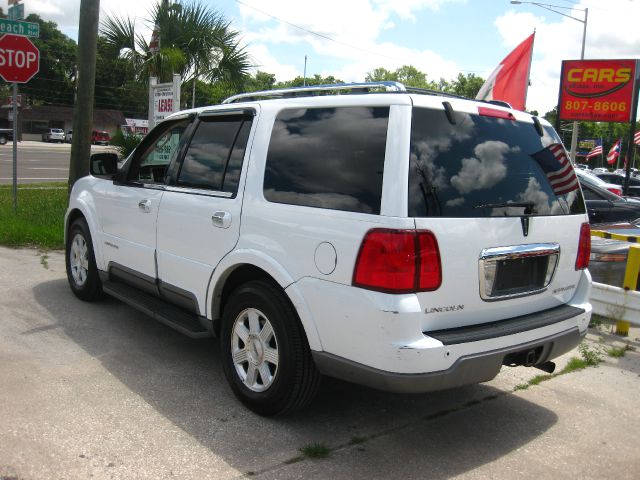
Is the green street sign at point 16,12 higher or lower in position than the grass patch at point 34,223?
A: higher

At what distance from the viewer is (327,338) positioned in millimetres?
3217

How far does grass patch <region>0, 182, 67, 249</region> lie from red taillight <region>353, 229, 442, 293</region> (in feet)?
22.8

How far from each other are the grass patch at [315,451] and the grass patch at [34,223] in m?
6.58

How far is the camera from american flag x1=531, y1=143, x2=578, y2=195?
3.74 meters

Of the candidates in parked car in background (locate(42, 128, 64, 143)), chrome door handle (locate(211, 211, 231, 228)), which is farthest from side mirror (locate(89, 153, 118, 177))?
parked car in background (locate(42, 128, 64, 143))

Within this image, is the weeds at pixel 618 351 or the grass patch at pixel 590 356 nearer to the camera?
the grass patch at pixel 590 356

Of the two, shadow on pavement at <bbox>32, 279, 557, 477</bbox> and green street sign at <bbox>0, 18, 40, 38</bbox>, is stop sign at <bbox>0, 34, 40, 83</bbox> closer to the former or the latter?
green street sign at <bbox>0, 18, 40, 38</bbox>

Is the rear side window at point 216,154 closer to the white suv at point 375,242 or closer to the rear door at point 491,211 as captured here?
the white suv at point 375,242

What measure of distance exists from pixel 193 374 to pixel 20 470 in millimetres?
1501

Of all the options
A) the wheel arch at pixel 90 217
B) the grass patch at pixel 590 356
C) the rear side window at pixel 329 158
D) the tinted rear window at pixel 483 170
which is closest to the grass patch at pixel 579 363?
the grass patch at pixel 590 356

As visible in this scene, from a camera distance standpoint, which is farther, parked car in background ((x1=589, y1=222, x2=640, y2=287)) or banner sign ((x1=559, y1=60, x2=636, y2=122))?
banner sign ((x1=559, y1=60, x2=636, y2=122))

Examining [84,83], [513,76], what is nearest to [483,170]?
[513,76]

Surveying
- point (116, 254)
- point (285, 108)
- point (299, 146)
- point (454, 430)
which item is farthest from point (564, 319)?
point (116, 254)

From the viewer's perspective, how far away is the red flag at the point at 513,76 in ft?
30.5
